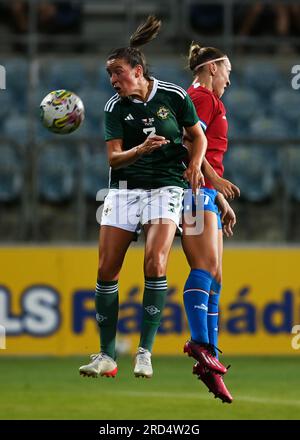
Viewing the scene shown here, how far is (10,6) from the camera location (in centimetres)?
1773

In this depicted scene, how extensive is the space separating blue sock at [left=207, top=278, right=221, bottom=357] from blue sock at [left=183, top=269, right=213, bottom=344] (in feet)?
1.17

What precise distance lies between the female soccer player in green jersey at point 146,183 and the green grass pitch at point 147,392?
12.5ft

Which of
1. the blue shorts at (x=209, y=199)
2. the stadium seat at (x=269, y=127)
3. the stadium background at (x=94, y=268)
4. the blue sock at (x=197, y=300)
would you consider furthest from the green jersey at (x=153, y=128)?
the stadium seat at (x=269, y=127)

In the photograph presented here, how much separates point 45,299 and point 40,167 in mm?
1587

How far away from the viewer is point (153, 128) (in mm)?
6828

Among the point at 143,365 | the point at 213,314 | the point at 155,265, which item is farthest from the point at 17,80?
the point at 143,365

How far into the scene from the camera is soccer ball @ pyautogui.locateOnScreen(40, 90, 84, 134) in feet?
23.4

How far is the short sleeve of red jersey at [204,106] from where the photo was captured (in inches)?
294

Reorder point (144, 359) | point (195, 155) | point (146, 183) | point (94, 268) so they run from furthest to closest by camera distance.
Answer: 1. point (94, 268)
2. point (146, 183)
3. point (195, 155)
4. point (144, 359)

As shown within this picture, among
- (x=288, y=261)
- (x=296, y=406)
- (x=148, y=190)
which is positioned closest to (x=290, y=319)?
(x=288, y=261)

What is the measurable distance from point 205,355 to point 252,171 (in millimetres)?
8241

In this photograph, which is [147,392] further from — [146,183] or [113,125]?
[113,125]

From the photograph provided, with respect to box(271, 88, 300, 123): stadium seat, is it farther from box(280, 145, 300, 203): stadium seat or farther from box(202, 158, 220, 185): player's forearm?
box(202, 158, 220, 185): player's forearm

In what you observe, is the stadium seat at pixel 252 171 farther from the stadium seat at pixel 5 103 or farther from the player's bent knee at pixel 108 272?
the player's bent knee at pixel 108 272
